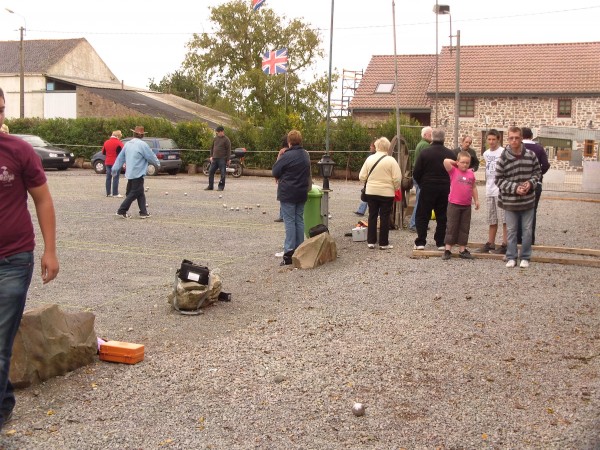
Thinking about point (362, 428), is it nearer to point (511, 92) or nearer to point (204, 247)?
point (204, 247)

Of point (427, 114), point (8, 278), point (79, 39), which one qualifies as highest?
point (79, 39)

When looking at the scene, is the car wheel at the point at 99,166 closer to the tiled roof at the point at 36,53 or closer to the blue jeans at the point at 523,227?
the blue jeans at the point at 523,227

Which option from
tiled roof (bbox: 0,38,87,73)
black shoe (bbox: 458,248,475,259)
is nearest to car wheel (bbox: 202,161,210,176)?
black shoe (bbox: 458,248,475,259)

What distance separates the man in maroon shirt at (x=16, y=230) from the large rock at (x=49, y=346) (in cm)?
94

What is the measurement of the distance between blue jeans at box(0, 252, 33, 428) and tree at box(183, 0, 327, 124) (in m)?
49.4

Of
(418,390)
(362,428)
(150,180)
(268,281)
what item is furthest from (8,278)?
(150,180)

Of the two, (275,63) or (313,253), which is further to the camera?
(275,63)

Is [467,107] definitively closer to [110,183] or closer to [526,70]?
[526,70]

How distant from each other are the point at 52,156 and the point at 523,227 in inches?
1124

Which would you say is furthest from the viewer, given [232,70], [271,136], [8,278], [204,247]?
[232,70]

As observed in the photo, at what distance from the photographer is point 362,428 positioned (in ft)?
16.5

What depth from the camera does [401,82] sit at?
53.5 m

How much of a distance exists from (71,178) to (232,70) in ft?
95.5

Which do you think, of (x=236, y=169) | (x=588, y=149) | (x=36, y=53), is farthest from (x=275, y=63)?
(x=36, y=53)
